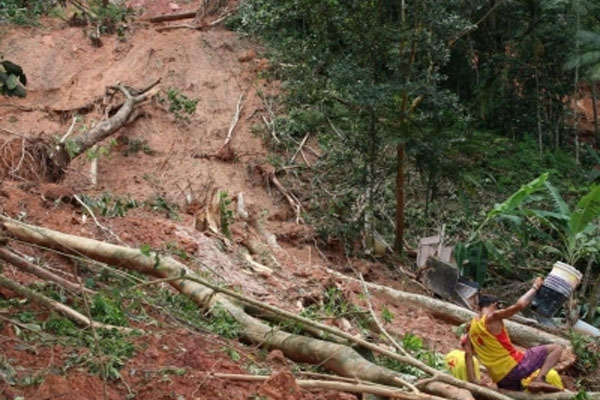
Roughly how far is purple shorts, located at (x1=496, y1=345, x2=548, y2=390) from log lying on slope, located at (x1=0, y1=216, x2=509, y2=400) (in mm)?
1461

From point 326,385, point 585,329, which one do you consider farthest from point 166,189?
point 326,385

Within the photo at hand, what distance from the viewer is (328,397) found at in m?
4.90

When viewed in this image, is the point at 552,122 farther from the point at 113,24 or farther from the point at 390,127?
the point at 113,24

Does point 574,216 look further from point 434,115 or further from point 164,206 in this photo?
point 164,206

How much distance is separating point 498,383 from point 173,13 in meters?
14.1

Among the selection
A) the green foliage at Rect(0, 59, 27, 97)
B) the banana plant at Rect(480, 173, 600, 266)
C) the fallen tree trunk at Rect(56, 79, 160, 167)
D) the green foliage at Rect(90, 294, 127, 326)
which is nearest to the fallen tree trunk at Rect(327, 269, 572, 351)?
the banana plant at Rect(480, 173, 600, 266)

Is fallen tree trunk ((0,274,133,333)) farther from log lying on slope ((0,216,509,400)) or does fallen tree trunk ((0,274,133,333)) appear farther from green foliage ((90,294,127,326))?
log lying on slope ((0,216,509,400))

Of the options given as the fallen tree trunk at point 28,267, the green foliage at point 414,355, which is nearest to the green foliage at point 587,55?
A: the green foliage at point 414,355

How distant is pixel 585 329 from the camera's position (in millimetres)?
9672

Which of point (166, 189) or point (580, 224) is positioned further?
point (166, 189)

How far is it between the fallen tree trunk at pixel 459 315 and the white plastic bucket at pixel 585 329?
855 millimetres

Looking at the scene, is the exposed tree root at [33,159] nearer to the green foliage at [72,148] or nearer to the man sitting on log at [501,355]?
the green foliage at [72,148]

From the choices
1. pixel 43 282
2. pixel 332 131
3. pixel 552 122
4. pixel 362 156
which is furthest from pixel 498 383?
pixel 552 122

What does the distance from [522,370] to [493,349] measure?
31cm
